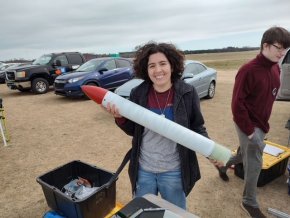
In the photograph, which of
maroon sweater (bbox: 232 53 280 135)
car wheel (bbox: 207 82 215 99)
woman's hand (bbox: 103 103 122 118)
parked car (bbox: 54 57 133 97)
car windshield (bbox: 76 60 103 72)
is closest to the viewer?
woman's hand (bbox: 103 103 122 118)

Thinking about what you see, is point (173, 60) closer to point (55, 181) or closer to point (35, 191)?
point (55, 181)

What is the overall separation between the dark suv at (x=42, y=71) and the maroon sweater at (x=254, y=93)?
38.4 feet

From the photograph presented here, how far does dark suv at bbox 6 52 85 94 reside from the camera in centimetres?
1271

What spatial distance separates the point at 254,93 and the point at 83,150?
12.9ft

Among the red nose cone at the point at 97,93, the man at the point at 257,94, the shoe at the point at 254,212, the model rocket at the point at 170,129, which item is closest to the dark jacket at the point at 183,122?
the model rocket at the point at 170,129

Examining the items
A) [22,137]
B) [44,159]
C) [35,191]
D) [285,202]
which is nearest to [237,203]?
[285,202]

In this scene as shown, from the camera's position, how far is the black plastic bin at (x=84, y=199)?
7.27 ft

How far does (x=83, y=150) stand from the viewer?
5.73m

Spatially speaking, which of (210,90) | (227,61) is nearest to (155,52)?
(210,90)

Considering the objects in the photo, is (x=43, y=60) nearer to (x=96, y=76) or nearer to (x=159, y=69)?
(x=96, y=76)

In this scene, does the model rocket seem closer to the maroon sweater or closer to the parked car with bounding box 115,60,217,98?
the maroon sweater

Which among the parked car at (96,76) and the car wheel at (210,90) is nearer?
the car wheel at (210,90)

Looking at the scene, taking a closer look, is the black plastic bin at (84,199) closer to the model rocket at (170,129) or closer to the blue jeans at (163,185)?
the blue jeans at (163,185)

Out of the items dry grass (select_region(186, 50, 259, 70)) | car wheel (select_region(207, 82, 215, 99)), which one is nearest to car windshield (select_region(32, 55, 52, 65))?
car wheel (select_region(207, 82, 215, 99))
